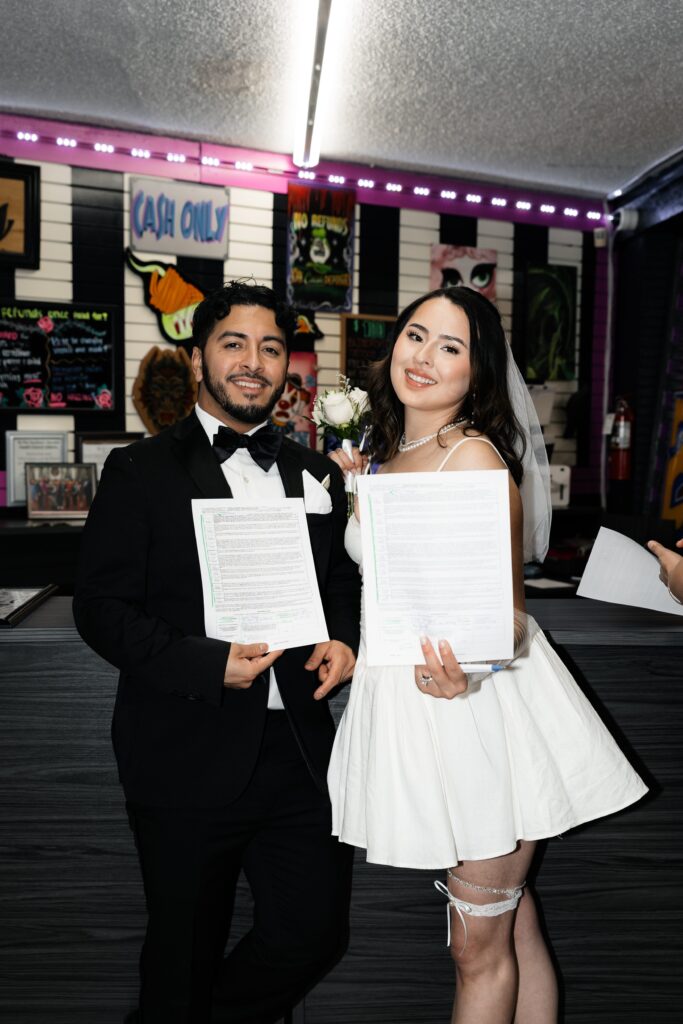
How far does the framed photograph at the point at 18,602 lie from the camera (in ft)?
5.88

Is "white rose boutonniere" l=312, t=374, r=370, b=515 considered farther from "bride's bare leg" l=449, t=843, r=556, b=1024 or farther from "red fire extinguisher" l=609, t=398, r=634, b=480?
"red fire extinguisher" l=609, t=398, r=634, b=480

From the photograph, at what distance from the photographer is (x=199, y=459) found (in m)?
1.64

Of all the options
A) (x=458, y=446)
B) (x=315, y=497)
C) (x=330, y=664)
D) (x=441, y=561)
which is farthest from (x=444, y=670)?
(x=315, y=497)

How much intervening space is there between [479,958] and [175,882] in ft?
2.08

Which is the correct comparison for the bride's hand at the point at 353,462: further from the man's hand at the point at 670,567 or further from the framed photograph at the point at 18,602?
the framed photograph at the point at 18,602

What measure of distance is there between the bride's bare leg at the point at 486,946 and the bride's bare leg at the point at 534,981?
0.43ft

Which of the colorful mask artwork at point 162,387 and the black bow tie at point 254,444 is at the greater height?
the colorful mask artwork at point 162,387

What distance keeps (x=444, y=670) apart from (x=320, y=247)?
4.15 m

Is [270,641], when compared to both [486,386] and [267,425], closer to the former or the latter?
[267,425]

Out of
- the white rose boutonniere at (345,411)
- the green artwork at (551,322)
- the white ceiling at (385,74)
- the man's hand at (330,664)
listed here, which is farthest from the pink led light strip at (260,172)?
the man's hand at (330,664)

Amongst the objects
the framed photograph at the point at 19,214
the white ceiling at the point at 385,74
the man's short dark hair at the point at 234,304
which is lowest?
the man's short dark hair at the point at 234,304

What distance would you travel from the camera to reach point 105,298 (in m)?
4.59

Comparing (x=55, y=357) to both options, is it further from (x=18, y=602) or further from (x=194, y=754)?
(x=194, y=754)

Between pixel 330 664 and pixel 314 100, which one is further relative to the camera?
pixel 314 100
